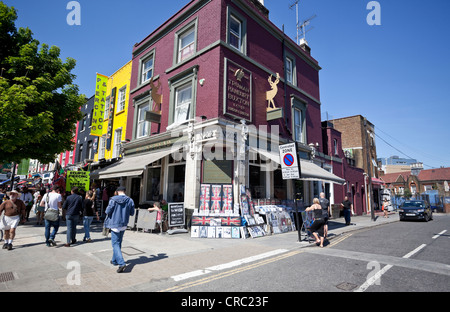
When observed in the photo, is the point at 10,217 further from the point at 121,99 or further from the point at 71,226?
the point at 121,99

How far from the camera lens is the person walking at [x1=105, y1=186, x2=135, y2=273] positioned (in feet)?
17.8

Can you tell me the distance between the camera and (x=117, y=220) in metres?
5.60

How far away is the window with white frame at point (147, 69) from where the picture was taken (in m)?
16.3

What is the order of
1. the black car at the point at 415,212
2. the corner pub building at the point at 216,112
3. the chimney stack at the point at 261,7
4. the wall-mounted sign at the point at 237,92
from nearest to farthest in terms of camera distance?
the corner pub building at the point at 216,112 < the wall-mounted sign at the point at 237,92 < the chimney stack at the point at 261,7 < the black car at the point at 415,212

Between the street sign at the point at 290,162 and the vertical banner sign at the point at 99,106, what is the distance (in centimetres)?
1593

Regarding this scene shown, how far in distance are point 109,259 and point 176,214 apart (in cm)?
452

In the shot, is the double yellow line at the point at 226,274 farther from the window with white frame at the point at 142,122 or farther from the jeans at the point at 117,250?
the window with white frame at the point at 142,122

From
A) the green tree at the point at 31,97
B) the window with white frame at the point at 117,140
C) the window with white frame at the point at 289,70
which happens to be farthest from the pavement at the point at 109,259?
the window with white frame at the point at 289,70

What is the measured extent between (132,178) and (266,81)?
1090 centimetres

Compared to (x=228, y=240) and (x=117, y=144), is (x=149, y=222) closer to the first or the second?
(x=228, y=240)

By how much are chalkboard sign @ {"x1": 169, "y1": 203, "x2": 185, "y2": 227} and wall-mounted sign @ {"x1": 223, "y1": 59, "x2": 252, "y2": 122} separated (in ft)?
15.7

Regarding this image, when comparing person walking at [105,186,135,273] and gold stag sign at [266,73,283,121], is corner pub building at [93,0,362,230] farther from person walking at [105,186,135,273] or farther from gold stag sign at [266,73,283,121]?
person walking at [105,186,135,273]
